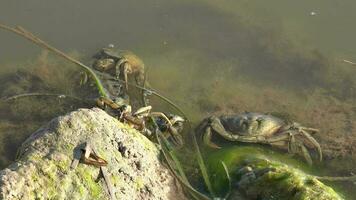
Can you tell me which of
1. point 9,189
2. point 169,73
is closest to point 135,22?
point 169,73

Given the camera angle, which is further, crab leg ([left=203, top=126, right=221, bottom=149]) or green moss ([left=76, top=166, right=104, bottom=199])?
crab leg ([left=203, top=126, right=221, bottom=149])

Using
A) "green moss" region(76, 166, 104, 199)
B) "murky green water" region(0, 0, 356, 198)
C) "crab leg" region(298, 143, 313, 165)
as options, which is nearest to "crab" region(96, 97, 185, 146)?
"murky green water" region(0, 0, 356, 198)

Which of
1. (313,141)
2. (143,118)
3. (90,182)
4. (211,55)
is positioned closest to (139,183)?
(90,182)

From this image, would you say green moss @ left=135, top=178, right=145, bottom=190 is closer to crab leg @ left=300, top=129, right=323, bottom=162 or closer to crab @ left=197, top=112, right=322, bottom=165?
crab @ left=197, top=112, right=322, bottom=165

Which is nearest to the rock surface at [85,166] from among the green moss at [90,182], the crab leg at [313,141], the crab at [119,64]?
the green moss at [90,182]

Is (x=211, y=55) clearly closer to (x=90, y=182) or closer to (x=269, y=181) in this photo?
(x=269, y=181)

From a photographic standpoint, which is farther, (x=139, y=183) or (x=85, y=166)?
(x=139, y=183)

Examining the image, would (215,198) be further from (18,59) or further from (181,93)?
(18,59)
